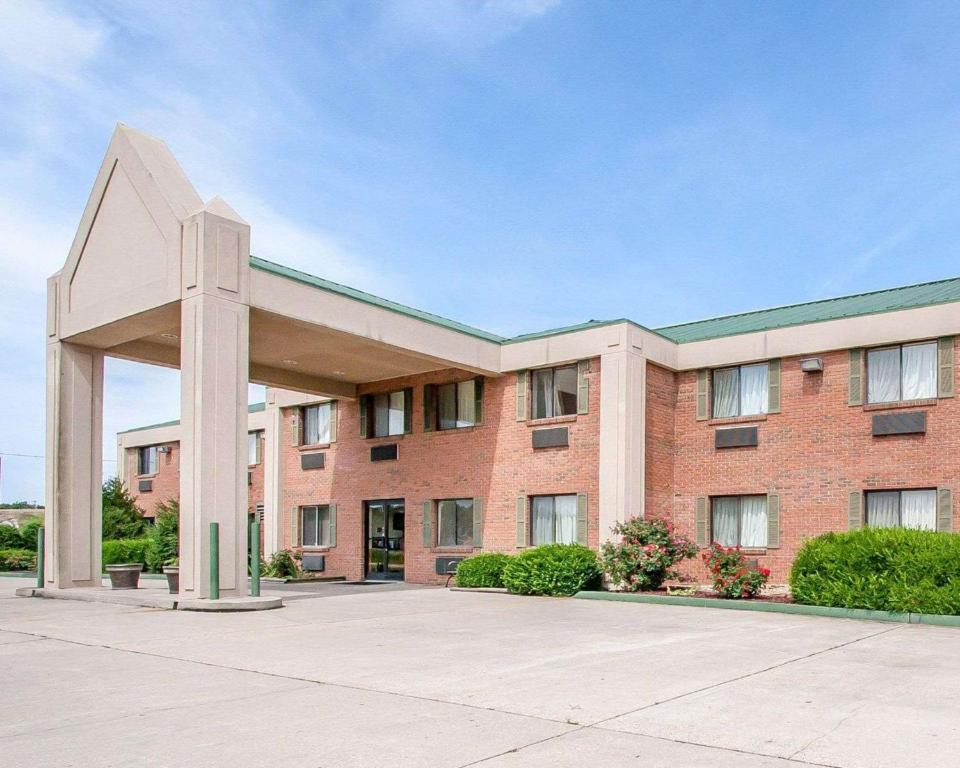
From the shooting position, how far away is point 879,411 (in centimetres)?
2016

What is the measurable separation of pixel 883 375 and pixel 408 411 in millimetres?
12282

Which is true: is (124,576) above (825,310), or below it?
below

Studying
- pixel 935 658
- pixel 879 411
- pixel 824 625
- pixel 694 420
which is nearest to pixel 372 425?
pixel 694 420

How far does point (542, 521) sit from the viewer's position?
23.2 meters

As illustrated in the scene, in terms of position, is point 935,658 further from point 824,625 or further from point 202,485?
point 202,485

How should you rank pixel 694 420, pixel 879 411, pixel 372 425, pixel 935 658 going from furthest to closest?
pixel 372 425, pixel 694 420, pixel 879 411, pixel 935 658

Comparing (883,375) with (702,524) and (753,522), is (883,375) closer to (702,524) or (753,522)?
(753,522)

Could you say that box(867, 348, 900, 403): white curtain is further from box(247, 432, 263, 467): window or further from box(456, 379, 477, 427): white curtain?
box(247, 432, 263, 467): window

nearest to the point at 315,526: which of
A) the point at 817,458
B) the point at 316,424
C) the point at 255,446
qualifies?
the point at 316,424

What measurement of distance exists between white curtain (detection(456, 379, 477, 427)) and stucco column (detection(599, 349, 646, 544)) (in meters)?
4.33

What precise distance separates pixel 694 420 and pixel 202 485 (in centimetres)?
1202

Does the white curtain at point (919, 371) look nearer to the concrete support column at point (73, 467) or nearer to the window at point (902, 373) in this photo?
the window at point (902, 373)

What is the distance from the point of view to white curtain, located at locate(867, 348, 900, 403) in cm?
2022

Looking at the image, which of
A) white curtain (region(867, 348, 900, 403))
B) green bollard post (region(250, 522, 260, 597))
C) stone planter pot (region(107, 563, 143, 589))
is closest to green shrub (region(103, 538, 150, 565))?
stone planter pot (region(107, 563, 143, 589))
